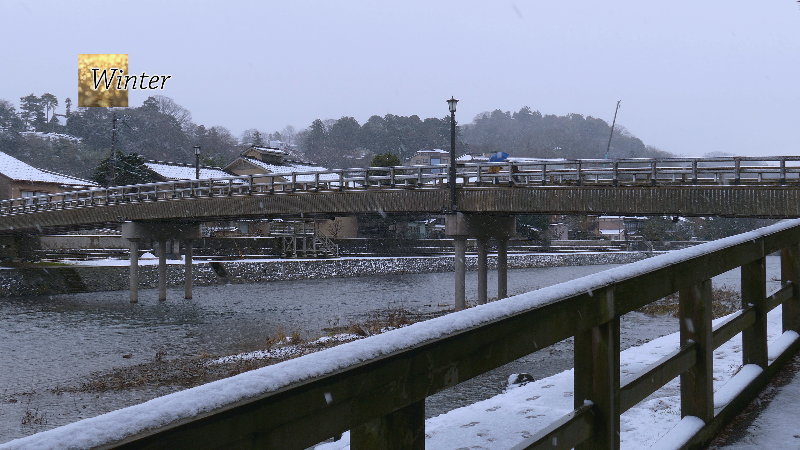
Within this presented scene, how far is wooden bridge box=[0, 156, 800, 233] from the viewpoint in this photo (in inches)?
868

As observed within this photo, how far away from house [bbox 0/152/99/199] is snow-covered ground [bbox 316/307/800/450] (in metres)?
61.2

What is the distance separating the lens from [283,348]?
20.2 metres

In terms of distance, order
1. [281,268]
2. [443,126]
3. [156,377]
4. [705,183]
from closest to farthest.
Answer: [156,377] < [705,183] < [281,268] < [443,126]

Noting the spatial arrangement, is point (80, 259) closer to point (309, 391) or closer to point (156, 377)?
point (156, 377)

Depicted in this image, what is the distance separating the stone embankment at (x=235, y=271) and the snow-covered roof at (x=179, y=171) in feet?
57.5

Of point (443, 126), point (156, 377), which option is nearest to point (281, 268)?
point (156, 377)

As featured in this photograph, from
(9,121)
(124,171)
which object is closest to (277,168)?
(124,171)

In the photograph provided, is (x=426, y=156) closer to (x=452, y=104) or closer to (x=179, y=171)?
(x=179, y=171)

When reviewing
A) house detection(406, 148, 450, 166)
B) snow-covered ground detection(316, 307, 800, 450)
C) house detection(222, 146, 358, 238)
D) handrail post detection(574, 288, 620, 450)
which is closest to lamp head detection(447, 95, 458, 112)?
snow-covered ground detection(316, 307, 800, 450)

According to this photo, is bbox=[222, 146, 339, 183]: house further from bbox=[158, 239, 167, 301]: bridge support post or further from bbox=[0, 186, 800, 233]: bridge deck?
bbox=[158, 239, 167, 301]: bridge support post

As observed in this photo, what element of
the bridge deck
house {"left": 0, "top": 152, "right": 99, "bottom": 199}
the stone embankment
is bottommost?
the stone embankment

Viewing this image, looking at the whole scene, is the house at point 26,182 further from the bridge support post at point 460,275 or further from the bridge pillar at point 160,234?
the bridge support post at point 460,275

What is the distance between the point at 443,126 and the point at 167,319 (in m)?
100

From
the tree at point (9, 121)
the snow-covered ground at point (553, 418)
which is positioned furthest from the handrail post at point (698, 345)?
the tree at point (9, 121)
